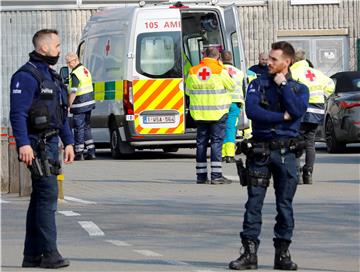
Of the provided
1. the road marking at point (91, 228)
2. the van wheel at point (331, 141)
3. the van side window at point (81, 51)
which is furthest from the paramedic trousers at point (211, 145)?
the van side window at point (81, 51)

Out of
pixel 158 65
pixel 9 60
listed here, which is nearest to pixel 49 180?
pixel 158 65

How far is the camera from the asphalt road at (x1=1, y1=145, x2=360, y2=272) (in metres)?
11.0

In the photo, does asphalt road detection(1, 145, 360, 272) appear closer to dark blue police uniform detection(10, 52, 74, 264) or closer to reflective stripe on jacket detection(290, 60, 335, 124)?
dark blue police uniform detection(10, 52, 74, 264)

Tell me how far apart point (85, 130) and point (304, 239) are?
42.9 ft

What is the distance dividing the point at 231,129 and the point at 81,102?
364 centimetres

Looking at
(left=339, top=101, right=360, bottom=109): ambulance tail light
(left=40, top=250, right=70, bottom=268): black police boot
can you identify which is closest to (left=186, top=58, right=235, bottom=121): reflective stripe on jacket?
(left=339, top=101, right=360, bottom=109): ambulance tail light

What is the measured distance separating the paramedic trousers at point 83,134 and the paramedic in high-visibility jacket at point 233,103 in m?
3.20


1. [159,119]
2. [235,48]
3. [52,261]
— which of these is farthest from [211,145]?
[52,261]

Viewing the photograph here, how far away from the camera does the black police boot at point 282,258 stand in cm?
1031

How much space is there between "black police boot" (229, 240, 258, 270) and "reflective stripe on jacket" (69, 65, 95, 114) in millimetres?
14716

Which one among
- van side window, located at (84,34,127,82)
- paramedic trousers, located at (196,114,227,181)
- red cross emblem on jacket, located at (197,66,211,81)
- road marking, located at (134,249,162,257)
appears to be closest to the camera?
road marking, located at (134,249,162,257)

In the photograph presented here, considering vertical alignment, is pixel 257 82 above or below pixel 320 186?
above

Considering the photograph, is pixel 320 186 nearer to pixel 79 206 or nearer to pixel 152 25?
pixel 79 206

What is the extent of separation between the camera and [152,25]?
24.8 meters
